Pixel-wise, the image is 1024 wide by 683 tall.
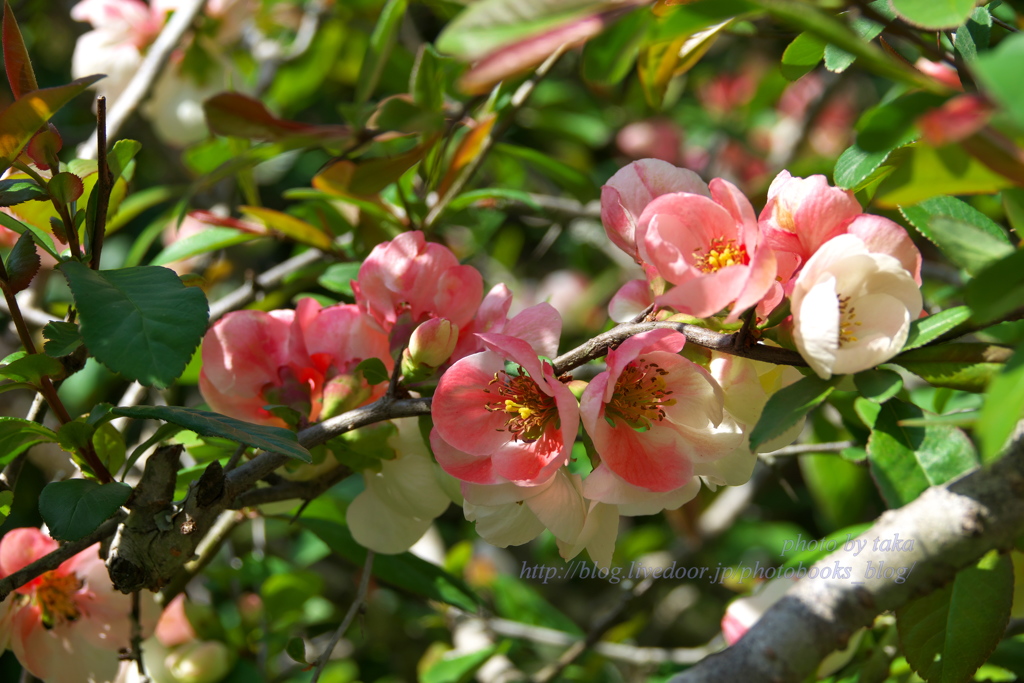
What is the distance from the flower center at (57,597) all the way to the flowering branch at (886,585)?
0.67 m

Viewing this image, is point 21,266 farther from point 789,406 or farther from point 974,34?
point 974,34

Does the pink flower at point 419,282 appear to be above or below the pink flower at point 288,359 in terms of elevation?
above

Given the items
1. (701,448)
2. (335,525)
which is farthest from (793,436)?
(335,525)

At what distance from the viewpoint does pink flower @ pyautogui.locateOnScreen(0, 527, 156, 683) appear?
2.55 ft

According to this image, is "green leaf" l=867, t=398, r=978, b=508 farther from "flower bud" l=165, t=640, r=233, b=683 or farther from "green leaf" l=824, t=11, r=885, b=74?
"flower bud" l=165, t=640, r=233, b=683

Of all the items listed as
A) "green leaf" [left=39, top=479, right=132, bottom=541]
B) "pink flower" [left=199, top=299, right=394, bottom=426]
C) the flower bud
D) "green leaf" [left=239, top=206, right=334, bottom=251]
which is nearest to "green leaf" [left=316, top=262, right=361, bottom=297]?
"green leaf" [left=239, top=206, right=334, bottom=251]

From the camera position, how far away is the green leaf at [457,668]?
3.97ft

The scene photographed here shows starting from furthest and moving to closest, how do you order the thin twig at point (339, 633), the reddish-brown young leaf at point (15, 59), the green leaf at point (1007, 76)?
the thin twig at point (339, 633) → the reddish-brown young leaf at point (15, 59) → the green leaf at point (1007, 76)

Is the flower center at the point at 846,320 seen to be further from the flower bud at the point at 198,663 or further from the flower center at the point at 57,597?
the flower bud at the point at 198,663

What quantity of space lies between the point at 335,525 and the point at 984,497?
0.77 m

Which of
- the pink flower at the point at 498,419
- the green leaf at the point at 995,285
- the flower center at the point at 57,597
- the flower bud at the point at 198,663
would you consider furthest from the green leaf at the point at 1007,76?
the flower bud at the point at 198,663

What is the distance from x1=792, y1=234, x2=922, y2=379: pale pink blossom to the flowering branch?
0.11 m

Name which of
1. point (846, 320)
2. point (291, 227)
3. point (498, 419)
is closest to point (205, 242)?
point (291, 227)

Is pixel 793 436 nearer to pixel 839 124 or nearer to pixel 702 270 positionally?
pixel 702 270
